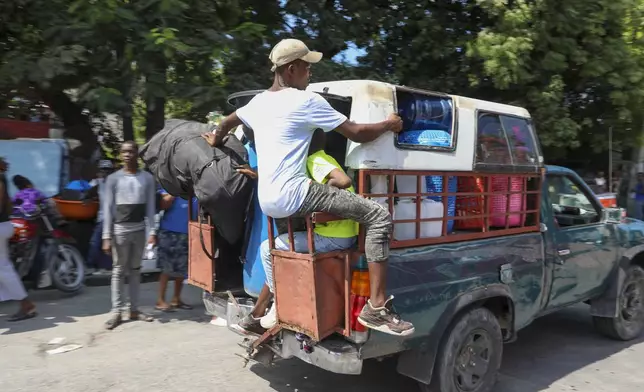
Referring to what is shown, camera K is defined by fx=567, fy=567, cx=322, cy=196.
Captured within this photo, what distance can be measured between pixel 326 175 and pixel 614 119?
937 cm

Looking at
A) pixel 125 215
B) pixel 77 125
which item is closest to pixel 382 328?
pixel 125 215

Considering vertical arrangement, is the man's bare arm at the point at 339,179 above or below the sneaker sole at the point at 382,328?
above

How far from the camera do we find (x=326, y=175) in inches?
132

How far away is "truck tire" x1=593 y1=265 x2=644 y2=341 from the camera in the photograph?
5.42m

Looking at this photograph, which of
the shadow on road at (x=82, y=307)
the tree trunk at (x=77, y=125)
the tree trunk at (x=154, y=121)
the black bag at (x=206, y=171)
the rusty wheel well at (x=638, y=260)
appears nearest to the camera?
the black bag at (x=206, y=171)

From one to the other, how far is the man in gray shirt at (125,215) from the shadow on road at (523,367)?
1.93m

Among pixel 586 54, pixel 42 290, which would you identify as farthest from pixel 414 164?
pixel 586 54

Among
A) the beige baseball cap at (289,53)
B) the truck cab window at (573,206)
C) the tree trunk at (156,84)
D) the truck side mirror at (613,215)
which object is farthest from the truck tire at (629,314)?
the tree trunk at (156,84)

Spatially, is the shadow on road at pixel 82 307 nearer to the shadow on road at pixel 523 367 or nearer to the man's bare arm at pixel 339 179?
the shadow on road at pixel 523 367

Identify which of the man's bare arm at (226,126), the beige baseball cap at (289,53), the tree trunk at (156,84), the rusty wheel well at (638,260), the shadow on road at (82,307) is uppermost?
the tree trunk at (156,84)

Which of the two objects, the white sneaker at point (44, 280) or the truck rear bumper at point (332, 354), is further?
the white sneaker at point (44, 280)

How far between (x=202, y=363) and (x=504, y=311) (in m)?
2.47

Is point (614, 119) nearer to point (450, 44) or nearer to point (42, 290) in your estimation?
point (450, 44)

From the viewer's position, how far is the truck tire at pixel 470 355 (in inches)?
144
